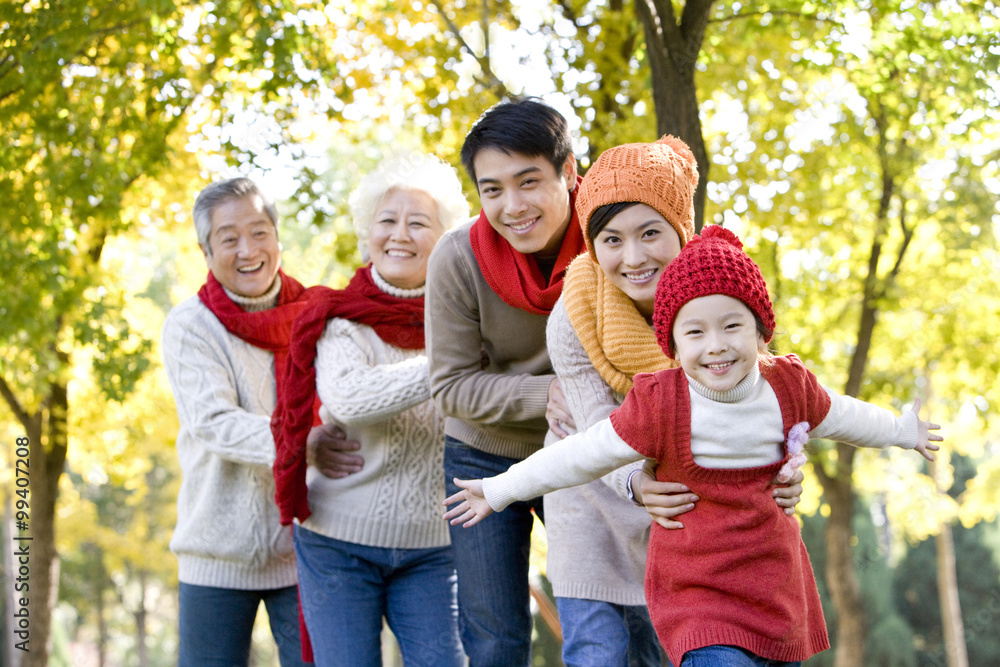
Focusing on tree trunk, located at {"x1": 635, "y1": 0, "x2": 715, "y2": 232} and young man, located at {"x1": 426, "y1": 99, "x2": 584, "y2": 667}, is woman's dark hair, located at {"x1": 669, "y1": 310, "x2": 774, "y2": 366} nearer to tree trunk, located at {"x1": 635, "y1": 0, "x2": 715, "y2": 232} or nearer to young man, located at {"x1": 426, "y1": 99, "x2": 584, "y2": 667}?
young man, located at {"x1": 426, "y1": 99, "x2": 584, "y2": 667}

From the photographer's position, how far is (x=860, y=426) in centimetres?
229

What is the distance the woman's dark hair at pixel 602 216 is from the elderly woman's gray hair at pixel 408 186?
1.11 meters

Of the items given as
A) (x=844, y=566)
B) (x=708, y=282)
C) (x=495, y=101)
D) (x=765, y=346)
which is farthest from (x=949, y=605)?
(x=708, y=282)

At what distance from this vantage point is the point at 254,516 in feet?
12.2

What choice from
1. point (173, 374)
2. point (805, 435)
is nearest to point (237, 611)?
point (173, 374)

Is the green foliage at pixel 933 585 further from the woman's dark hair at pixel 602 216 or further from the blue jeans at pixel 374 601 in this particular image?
the woman's dark hair at pixel 602 216

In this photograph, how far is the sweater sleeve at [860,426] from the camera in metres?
2.27

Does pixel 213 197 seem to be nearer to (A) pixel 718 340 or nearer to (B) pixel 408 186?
(B) pixel 408 186

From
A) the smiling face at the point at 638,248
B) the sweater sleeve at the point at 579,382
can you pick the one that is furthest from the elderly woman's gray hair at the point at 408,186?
the smiling face at the point at 638,248

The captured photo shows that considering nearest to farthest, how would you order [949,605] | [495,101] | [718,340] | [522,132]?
[718,340] → [522,132] → [495,101] → [949,605]

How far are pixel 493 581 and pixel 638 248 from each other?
1.27 meters

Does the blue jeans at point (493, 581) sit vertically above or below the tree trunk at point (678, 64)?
below

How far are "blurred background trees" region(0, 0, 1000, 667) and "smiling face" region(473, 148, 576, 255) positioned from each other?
157 cm

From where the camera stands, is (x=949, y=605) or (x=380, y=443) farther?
(x=949, y=605)
